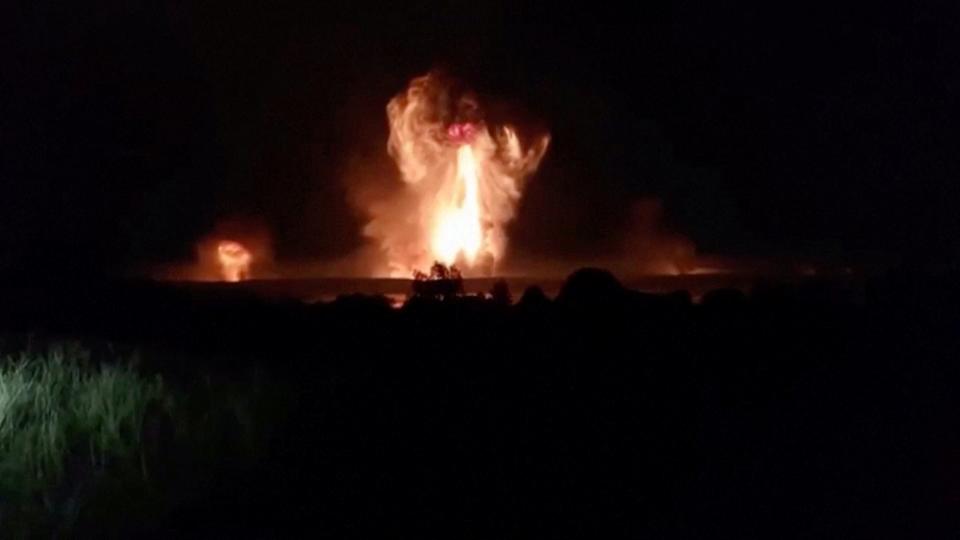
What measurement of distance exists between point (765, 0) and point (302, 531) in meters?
9.54

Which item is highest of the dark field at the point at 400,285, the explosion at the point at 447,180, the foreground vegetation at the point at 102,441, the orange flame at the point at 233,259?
the explosion at the point at 447,180

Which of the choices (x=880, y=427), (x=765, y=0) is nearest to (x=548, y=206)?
(x=765, y=0)

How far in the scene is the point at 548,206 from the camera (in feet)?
46.1

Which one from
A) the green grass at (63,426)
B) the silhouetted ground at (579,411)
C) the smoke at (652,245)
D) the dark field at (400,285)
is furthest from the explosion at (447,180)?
the green grass at (63,426)

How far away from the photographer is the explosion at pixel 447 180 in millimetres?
13094

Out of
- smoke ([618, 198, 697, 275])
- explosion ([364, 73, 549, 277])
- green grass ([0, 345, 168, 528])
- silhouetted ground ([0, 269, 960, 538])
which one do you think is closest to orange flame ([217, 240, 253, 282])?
explosion ([364, 73, 549, 277])

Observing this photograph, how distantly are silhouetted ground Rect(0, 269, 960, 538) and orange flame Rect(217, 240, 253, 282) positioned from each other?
2883 millimetres

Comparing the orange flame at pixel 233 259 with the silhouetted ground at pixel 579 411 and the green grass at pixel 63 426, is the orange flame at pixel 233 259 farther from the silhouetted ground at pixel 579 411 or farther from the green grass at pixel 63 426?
the green grass at pixel 63 426

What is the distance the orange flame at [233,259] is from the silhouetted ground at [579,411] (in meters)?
2.88

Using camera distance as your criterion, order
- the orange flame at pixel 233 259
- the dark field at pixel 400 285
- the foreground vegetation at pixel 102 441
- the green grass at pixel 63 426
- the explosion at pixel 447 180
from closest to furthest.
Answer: the foreground vegetation at pixel 102 441, the green grass at pixel 63 426, the dark field at pixel 400 285, the explosion at pixel 447 180, the orange flame at pixel 233 259

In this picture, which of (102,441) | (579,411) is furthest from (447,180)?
(102,441)

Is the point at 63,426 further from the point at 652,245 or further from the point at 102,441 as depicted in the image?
the point at 652,245

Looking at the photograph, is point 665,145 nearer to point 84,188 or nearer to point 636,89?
point 636,89

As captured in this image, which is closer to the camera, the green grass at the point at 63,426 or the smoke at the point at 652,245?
the green grass at the point at 63,426
